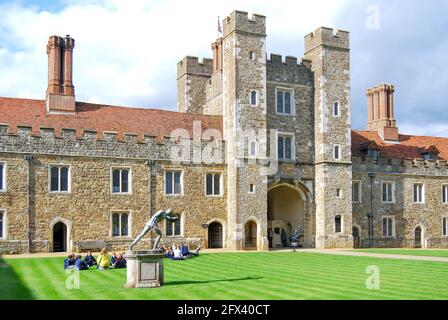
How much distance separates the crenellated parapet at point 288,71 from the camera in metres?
33.9

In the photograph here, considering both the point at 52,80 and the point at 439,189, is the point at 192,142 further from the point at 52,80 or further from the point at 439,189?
the point at 439,189

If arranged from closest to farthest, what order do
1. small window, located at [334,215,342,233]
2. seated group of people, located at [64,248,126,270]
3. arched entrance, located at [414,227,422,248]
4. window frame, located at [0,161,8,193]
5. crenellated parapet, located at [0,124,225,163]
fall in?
seated group of people, located at [64,248,126,270] < window frame, located at [0,161,8,193] < crenellated parapet, located at [0,124,225,163] < small window, located at [334,215,342,233] < arched entrance, located at [414,227,422,248]

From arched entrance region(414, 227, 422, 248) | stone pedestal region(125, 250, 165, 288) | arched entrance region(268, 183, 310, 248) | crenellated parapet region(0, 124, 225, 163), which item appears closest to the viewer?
stone pedestal region(125, 250, 165, 288)

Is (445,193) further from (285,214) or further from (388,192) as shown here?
(285,214)

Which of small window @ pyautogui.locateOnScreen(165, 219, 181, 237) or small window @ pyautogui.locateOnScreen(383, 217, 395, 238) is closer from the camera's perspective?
small window @ pyautogui.locateOnScreen(165, 219, 181, 237)

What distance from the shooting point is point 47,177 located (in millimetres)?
28594

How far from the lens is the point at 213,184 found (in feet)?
107

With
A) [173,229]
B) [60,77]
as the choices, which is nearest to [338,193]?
[173,229]

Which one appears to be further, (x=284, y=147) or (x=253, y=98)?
(x=284, y=147)

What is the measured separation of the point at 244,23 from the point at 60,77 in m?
10.1

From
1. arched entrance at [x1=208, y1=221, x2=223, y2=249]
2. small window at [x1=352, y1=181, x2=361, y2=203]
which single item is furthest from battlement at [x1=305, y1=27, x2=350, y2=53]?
arched entrance at [x1=208, y1=221, x2=223, y2=249]

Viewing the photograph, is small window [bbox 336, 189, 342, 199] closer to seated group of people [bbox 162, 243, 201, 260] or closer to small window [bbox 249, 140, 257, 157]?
small window [bbox 249, 140, 257, 157]

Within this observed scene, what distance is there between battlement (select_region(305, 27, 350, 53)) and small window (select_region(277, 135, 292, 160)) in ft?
18.9

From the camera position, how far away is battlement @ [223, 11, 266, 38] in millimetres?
32469
